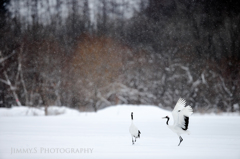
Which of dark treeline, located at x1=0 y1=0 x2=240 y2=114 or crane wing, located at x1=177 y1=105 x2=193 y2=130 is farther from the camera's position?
dark treeline, located at x1=0 y1=0 x2=240 y2=114

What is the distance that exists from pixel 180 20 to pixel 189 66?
16.0 feet

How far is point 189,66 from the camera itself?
2781 cm

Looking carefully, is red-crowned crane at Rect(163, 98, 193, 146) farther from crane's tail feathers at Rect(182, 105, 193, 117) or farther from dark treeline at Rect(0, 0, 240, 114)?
dark treeline at Rect(0, 0, 240, 114)

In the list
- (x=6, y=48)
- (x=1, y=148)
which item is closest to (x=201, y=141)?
(x=1, y=148)

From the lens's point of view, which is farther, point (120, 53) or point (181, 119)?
point (120, 53)

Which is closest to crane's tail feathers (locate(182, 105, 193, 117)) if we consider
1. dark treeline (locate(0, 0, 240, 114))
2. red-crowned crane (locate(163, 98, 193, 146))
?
red-crowned crane (locate(163, 98, 193, 146))

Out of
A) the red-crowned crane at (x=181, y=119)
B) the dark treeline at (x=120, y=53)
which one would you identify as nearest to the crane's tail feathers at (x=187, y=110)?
the red-crowned crane at (x=181, y=119)

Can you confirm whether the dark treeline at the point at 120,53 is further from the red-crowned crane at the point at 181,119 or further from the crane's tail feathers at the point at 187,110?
the crane's tail feathers at the point at 187,110

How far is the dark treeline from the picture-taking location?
27031 mm

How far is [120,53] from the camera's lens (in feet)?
93.8

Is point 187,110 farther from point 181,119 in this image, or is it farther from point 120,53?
point 120,53

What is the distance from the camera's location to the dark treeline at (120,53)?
27.0m

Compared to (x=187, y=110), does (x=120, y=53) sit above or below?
above

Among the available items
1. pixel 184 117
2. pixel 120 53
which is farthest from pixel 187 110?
pixel 120 53
